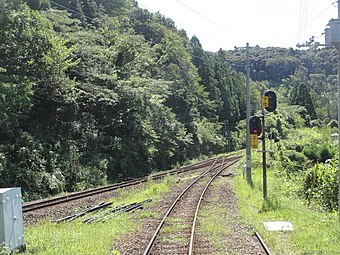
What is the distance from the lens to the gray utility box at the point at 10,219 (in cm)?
752

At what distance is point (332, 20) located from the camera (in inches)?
366

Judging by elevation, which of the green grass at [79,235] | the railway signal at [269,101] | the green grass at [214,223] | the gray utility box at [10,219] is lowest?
the green grass at [214,223]

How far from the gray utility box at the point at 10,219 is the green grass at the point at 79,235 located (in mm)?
469

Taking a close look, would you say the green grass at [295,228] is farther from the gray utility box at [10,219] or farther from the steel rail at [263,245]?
the gray utility box at [10,219]

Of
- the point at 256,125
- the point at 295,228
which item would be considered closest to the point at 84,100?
the point at 256,125

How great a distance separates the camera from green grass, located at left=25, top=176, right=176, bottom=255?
8.38m

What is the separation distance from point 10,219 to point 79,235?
224 centimetres

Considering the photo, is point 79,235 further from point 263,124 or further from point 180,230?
point 263,124

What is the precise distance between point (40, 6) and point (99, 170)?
12087 millimetres

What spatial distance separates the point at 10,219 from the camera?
25.7 ft

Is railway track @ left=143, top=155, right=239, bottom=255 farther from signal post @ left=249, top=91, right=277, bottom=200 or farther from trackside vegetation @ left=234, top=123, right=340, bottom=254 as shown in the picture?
signal post @ left=249, top=91, right=277, bottom=200

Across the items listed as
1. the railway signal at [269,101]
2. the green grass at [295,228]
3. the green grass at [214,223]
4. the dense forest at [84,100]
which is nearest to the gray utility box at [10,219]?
the green grass at [214,223]

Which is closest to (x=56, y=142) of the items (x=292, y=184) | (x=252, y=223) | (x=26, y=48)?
(x=26, y=48)

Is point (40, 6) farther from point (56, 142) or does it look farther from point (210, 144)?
point (210, 144)
